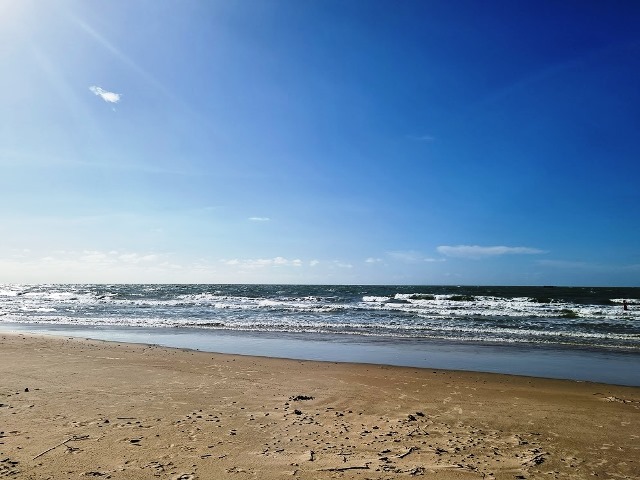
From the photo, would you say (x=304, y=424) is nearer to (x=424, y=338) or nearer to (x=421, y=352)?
(x=421, y=352)

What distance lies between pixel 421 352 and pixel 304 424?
9.50 metres

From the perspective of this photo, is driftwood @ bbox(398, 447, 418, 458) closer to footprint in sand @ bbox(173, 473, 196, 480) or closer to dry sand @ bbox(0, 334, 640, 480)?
dry sand @ bbox(0, 334, 640, 480)

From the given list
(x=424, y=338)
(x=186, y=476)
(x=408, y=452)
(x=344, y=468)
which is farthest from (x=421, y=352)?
(x=186, y=476)

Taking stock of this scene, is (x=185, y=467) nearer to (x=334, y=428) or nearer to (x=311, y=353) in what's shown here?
(x=334, y=428)

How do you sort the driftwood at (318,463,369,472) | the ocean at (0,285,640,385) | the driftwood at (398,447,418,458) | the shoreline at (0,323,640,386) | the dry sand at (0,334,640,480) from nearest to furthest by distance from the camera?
1. the driftwood at (318,463,369,472)
2. the dry sand at (0,334,640,480)
3. the driftwood at (398,447,418,458)
4. the shoreline at (0,323,640,386)
5. the ocean at (0,285,640,385)

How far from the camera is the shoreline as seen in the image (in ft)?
39.1

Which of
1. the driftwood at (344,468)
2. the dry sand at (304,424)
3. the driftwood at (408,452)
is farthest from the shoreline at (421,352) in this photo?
the driftwood at (344,468)

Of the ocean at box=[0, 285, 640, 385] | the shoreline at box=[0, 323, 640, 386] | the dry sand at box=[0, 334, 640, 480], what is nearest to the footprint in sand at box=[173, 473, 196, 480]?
the dry sand at box=[0, 334, 640, 480]

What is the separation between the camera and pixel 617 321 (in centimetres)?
2533

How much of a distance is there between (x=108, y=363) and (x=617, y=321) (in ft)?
90.8

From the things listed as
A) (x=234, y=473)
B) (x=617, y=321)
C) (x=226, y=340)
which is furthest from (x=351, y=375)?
(x=617, y=321)

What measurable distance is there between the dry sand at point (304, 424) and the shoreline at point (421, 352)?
1668mm

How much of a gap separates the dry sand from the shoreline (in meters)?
1.67

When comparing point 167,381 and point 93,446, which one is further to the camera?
point 167,381
